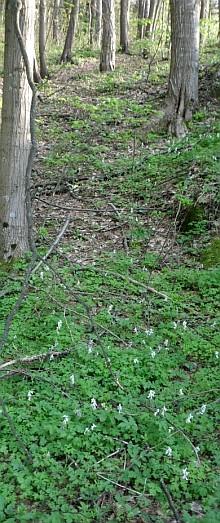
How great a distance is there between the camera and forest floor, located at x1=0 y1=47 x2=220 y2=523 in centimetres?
344

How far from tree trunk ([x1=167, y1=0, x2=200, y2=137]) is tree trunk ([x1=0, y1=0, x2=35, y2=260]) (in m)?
4.52

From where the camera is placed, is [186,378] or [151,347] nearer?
[186,378]

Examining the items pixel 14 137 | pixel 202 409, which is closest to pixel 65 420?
pixel 202 409

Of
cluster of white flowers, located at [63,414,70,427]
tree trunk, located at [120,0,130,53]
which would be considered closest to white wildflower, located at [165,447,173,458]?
cluster of white flowers, located at [63,414,70,427]

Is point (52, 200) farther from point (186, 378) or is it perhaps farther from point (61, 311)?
point (186, 378)

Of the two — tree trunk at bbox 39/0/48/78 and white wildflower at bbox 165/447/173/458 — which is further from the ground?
tree trunk at bbox 39/0/48/78

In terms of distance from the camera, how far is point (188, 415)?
4.00 m

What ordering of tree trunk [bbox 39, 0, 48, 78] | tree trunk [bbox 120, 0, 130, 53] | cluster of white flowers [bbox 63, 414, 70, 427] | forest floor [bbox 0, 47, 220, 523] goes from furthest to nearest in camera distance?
tree trunk [bbox 120, 0, 130, 53] → tree trunk [bbox 39, 0, 48, 78] → cluster of white flowers [bbox 63, 414, 70, 427] → forest floor [bbox 0, 47, 220, 523]

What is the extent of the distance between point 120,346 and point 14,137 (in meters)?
3.03

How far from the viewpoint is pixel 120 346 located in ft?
16.2

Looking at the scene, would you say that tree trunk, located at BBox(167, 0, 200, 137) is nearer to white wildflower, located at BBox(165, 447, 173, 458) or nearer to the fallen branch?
the fallen branch

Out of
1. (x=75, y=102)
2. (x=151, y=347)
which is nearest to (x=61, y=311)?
(x=151, y=347)

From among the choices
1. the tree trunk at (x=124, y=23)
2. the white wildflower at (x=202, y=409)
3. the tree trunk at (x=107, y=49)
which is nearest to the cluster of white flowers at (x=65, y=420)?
the white wildflower at (x=202, y=409)

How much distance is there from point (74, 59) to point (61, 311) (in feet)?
A: 57.8
